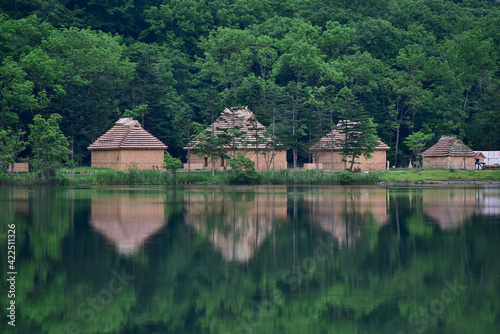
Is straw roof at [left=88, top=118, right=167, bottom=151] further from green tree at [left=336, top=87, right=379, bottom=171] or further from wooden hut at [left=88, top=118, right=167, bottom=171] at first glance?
green tree at [left=336, top=87, right=379, bottom=171]

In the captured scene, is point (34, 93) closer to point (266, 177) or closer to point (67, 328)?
point (266, 177)

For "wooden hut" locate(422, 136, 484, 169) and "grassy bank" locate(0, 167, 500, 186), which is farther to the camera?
"wooden hut" locate(422, 136, 484, 169)

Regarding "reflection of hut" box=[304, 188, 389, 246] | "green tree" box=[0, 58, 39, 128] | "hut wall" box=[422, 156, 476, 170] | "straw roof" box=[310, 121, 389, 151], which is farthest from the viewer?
"hut wall" box=[422, 156, 476, 170]

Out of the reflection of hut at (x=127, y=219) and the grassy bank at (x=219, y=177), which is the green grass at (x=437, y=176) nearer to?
the grassy bank at (x=219, y=177)

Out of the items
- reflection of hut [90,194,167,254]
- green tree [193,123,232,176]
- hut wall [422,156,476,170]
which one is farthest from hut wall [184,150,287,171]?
reflection of hut [90,194,167,254]

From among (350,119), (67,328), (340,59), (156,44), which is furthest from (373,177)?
(67,328)

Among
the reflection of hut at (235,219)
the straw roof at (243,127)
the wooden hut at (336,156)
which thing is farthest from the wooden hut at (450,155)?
the reflection of hut at (235,219)

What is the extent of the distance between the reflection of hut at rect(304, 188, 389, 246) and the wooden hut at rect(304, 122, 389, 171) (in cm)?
2324

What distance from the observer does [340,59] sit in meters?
65.4

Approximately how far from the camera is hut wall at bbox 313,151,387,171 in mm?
56219

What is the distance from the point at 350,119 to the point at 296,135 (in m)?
4.76

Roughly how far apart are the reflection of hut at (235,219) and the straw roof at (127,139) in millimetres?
21495

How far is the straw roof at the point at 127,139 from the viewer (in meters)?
51.6

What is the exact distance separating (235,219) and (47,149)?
26.4 meters
